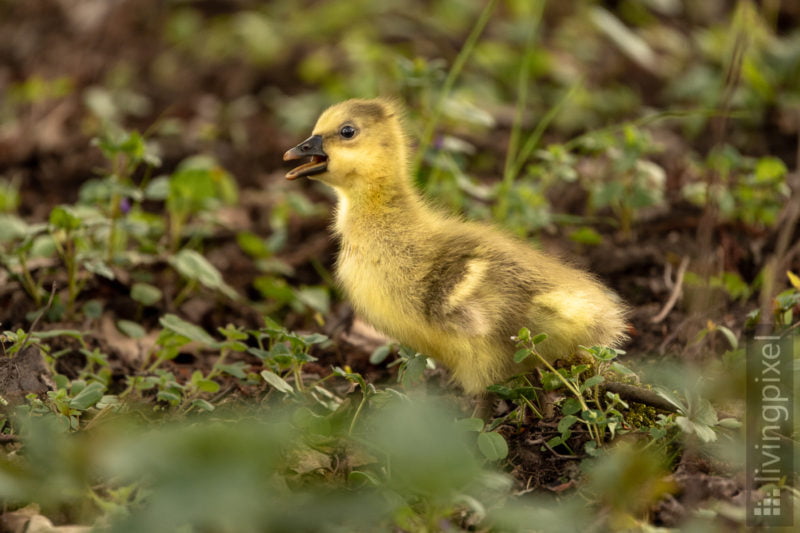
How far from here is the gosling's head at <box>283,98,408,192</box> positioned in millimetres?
3293

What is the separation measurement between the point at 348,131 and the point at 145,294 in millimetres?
1141

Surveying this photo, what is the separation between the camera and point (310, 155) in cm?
338

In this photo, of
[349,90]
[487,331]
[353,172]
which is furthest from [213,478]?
[349,90]

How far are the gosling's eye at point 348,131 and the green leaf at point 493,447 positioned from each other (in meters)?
1.24

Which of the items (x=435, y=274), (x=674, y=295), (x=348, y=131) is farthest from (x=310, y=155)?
(x=674, y=295)

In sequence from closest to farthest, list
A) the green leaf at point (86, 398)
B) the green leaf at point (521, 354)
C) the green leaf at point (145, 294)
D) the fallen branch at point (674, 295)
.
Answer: the green leaf at point (521, 354)
the green leaf at point (86, 398)
the fallen branch at point (674, 295)
the green leaf at point (145, 294)

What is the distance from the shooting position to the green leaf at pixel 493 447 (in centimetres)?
257

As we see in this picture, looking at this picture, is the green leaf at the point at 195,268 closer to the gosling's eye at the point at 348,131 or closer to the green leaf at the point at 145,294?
the green leaf at the point at 145,294

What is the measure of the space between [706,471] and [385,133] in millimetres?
1524

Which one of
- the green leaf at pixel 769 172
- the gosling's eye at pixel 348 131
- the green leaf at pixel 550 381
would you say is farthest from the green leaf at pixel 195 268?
the green leaf at pixel 769 172

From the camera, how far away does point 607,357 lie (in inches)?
→ 103

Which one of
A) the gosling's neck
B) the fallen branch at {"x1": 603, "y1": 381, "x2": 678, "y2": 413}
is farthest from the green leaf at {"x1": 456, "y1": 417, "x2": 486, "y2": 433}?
the gosling's neck

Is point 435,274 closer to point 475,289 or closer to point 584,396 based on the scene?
point 475,289

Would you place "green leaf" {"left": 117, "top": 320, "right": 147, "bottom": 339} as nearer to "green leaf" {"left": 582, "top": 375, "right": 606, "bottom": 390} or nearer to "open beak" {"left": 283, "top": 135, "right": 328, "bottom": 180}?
"open beak" {"left": 283, "top": 135, "right": 328, "bottom": 180}
